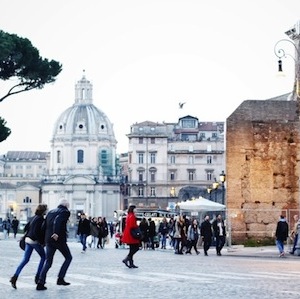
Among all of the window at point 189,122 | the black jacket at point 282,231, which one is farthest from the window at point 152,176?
the black jacket at point 282,231

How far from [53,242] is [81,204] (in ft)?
522

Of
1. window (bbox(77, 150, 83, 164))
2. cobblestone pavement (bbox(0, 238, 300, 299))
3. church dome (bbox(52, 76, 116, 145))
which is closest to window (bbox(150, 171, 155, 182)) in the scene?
church dome (bbox(52, 76, 116, 145))

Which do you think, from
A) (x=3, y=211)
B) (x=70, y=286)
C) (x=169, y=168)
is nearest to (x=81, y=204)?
(x=3, y=211)

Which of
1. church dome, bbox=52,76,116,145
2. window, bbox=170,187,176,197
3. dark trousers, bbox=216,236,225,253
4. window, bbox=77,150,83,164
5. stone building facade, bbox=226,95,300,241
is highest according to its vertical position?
church dome, bbox=52,76,116,145

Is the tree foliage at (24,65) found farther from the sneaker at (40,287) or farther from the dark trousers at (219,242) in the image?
the sneaker at (40,287)

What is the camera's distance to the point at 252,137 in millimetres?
32656

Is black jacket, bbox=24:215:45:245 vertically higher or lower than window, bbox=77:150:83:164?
lower

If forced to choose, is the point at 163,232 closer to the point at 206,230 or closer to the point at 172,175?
the point at 206,230

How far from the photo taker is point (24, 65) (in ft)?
164

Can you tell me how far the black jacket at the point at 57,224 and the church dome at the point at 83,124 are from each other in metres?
157

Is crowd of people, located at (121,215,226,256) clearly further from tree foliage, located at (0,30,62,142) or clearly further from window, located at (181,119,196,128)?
window, located at (181,119,196,128)

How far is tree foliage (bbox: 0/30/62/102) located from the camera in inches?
1928

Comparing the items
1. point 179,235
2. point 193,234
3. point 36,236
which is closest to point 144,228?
point 193,234

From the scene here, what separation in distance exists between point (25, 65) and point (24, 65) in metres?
0.05
